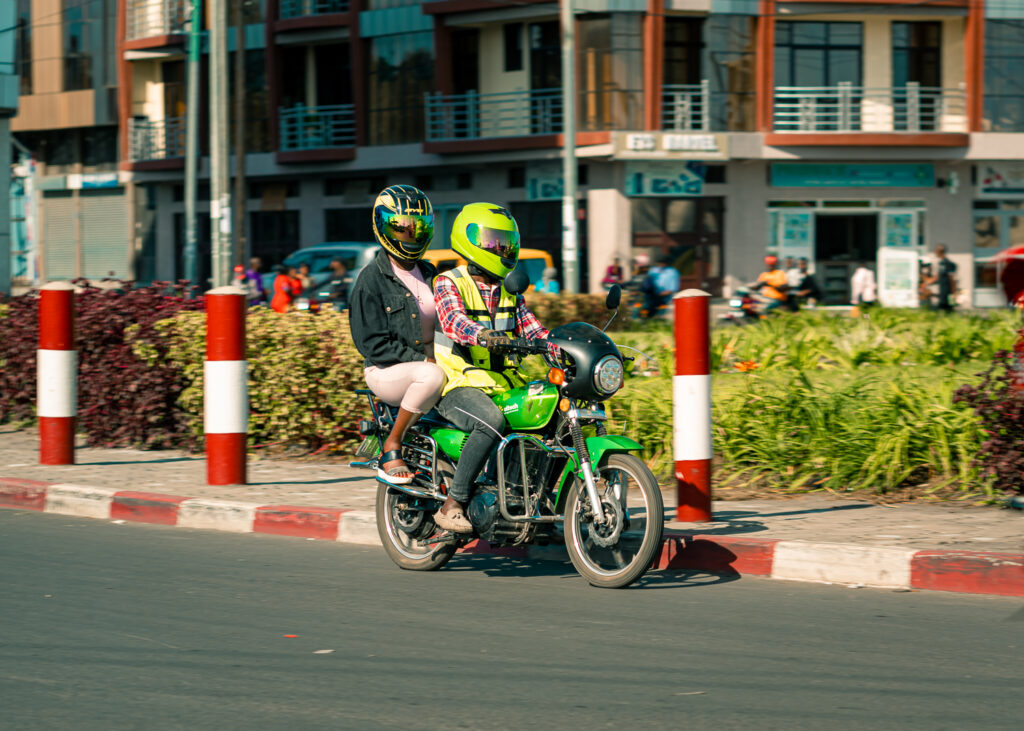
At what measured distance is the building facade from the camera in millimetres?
34875

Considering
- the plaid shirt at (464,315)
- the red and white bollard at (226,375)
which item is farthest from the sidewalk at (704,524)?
the plaid shirt at (464,315)

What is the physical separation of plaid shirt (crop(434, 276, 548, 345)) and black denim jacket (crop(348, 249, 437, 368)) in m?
0.17

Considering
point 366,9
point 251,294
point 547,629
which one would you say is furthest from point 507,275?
point 366,9

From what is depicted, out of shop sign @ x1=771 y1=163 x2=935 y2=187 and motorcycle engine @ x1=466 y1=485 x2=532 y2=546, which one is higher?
shop sign @ x1=771 y1=163 x2=935 y2=187

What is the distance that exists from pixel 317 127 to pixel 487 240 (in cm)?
3542

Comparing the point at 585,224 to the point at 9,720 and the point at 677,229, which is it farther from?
the point at 9,720

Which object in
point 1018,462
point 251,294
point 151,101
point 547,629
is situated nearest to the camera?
point 547,629

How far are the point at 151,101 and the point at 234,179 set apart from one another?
18.7ft

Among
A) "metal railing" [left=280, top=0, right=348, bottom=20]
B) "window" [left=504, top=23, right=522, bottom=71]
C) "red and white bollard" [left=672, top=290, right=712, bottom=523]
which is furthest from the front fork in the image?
"metal railing" [left=280, top=0, right=348, bottom=20]

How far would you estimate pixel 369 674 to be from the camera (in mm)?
4766

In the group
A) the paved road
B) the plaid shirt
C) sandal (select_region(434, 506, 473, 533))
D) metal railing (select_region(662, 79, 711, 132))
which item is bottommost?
the paved road

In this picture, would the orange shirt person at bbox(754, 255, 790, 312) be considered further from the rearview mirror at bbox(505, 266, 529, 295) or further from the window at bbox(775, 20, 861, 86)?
the rearview mirror at bbox(505, 266, 529, 295)

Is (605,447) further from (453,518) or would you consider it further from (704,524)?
(704,524)

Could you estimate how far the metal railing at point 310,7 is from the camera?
131ft
